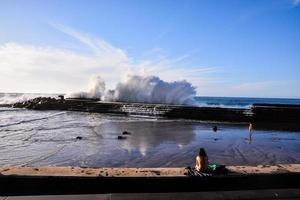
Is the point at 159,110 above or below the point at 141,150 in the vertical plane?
above

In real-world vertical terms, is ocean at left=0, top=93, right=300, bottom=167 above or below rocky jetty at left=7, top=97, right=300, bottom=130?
below

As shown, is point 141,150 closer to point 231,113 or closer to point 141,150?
point 141,150

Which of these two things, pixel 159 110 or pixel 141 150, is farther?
pixel 159 110

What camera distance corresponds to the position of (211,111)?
2914 cm

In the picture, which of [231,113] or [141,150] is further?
[231,113]

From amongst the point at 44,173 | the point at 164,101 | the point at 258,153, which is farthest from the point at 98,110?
the point at 44,173

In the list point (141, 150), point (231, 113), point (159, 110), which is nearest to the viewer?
point (141, 150)

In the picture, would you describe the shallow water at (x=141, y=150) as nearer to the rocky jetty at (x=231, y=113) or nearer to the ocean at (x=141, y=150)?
the ocean at (x=141, y=150)

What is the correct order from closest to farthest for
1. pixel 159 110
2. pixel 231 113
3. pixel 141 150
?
pixel 141 150 < pixel 231 113 < pixel 159 110

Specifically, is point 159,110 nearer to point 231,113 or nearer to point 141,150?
point 231,113

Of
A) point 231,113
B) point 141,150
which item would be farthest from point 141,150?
point 231,113

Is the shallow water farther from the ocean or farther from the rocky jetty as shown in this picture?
the rocky jetty

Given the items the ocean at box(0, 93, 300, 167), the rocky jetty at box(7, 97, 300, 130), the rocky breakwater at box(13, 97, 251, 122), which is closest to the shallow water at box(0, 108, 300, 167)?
the ocean at box(0, 93, 300, 167)

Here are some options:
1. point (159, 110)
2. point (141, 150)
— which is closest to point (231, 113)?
point (159, 110)
